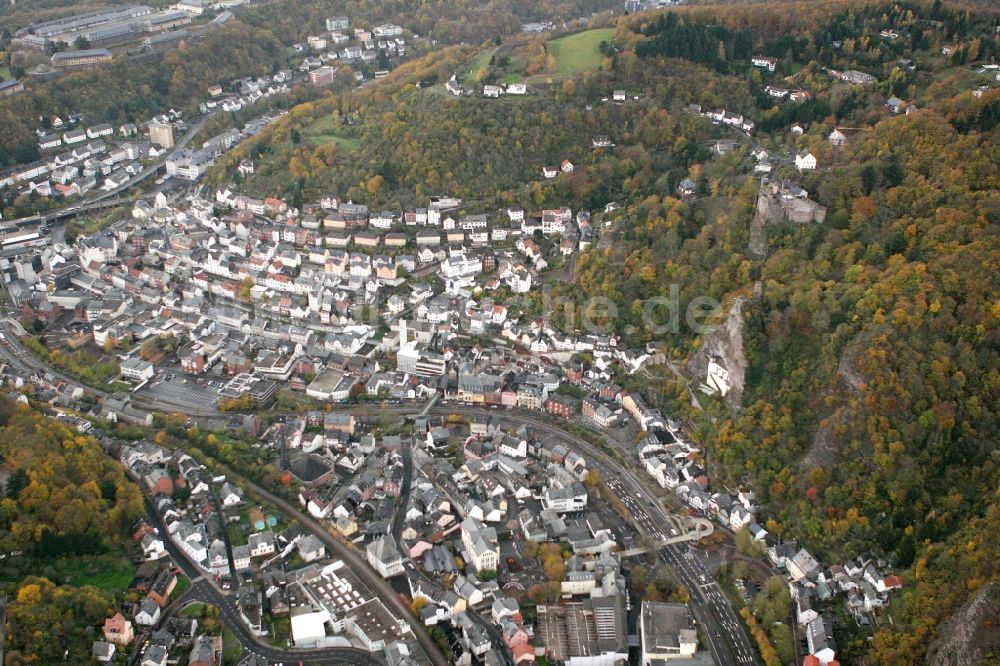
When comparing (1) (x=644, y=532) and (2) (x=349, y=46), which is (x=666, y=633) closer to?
(1) (x=644, y=532)

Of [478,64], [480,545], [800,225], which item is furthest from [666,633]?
[478,64]

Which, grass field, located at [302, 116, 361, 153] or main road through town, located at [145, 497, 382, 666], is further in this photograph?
grass field, located at [302, 116, 361, 153]

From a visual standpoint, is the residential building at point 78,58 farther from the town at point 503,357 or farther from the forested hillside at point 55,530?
the forested hillside at point 55,530

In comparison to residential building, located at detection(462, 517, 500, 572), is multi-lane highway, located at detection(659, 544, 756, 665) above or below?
below

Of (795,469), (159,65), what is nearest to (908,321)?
(795,469)

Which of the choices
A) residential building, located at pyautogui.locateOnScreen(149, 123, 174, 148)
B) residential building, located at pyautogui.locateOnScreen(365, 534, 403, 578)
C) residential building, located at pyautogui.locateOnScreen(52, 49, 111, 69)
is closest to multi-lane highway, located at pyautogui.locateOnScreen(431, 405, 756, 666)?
residential building, located at pyautogui.locateOnScreen(365, 534, 403, 578)

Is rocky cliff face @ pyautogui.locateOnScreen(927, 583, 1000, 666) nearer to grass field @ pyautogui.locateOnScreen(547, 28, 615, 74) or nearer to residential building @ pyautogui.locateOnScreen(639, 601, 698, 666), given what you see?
residential building @ pyautogui.locateOnScreen(639, 601, 698, 666)
